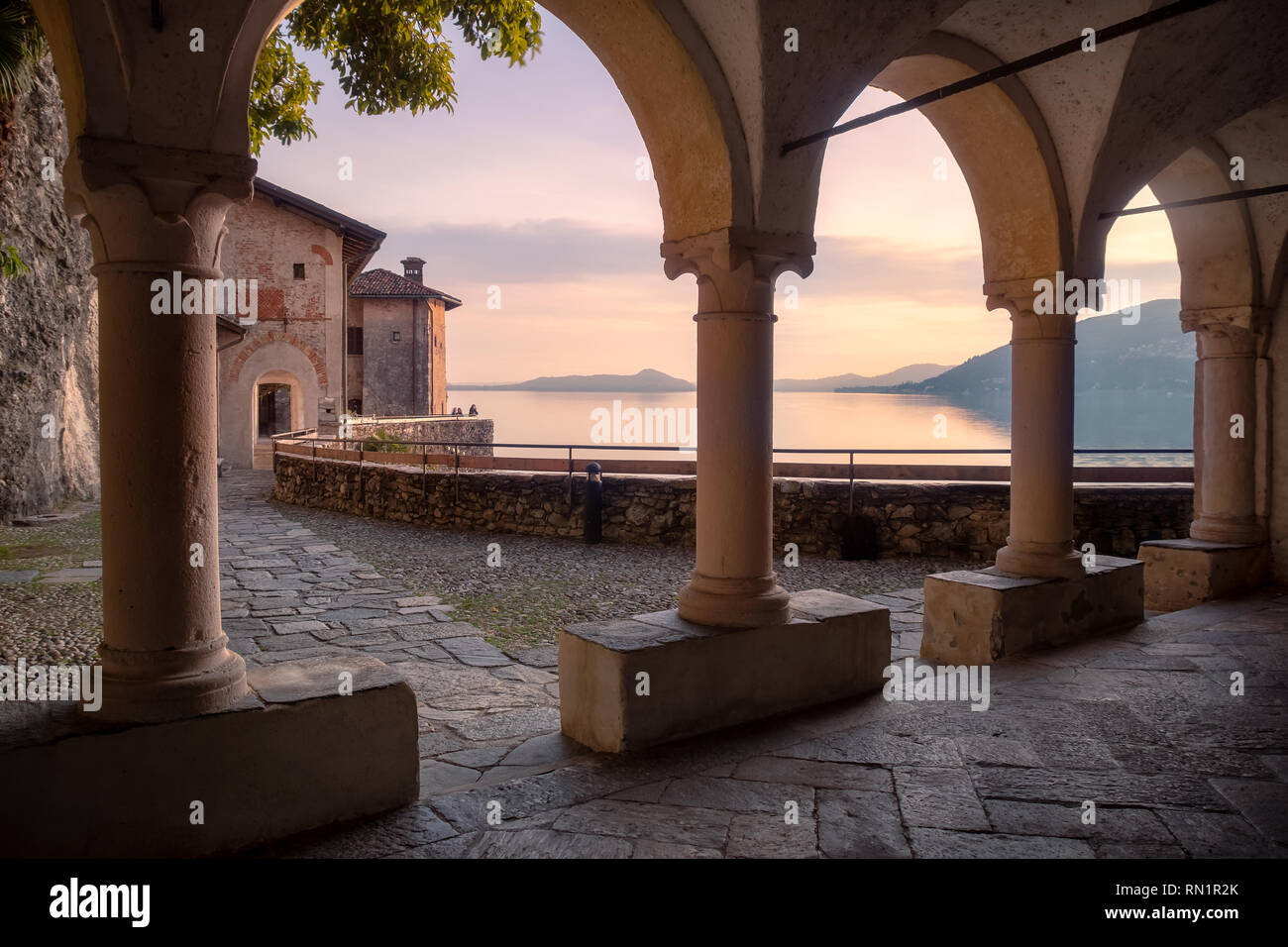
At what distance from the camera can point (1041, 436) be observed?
5051 mm

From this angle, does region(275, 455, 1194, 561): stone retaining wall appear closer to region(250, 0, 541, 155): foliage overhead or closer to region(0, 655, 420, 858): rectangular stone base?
region(250, 0, 541, 155): foliage overhead

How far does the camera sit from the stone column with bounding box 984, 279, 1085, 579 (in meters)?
5.00

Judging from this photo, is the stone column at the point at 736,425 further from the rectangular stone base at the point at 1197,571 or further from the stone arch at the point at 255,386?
the stone arch at the point at 255,386

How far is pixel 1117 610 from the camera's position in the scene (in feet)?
17.5

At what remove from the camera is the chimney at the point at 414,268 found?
36.1 metres

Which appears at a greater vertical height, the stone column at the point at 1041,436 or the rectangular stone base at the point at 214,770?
the stone column at the point at 1041,436

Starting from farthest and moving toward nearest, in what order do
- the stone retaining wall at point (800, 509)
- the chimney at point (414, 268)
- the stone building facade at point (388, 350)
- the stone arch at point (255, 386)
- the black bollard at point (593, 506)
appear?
the chimney at point (414, 268), the stone building facade at point (388, 350), the stone arch at point (255, 386), the black bollard at point (593, 506), the stone retaining wall at point (800, 509)

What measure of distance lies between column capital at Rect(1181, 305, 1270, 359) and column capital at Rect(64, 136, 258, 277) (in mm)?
6605

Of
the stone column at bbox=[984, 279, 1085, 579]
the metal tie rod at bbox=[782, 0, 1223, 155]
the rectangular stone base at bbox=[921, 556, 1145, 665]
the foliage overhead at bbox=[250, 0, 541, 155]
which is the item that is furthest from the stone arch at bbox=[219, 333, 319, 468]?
the metal tie rod at bbox=[782, 0, 1223, 155]

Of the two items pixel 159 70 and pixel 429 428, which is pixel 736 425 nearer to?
pixel 159 70

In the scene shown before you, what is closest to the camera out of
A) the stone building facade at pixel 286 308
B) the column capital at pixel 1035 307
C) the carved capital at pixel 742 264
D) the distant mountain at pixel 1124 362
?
the carved capital at pixel 742 264

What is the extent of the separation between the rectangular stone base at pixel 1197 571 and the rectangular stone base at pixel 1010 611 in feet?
4.22

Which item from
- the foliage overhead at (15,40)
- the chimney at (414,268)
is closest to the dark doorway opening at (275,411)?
the chimney at (414,268)

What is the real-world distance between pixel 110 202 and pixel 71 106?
343mm
